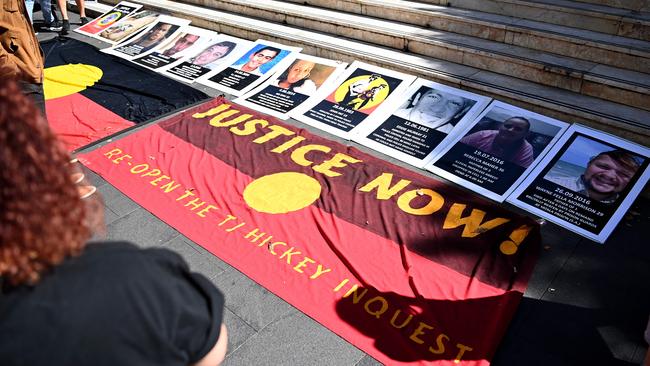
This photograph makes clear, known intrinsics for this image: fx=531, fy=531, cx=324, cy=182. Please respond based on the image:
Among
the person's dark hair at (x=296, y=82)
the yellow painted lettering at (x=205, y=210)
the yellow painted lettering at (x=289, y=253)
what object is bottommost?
the yellow painted lettering at (x=289, y=253)

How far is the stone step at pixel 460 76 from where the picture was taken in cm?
412

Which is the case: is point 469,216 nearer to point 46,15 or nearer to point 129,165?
point 129,165

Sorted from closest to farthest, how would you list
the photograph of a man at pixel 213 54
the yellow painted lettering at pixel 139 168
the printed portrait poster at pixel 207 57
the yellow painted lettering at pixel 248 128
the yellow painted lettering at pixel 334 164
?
the yellow painted lettering at pixel 334 164 → the yellow painted lettering at pixel 139 168 → the yellow painted lettering at pixel 248 128 → the printed portrait poster at pixel 207 57 → the photograph of a man at pixel 213 54

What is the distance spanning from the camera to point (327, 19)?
6.09 m

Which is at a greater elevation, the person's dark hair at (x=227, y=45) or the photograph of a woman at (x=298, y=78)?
the person's dark hair at (x=227, y=45)

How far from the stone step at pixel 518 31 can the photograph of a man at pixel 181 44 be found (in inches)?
72.3

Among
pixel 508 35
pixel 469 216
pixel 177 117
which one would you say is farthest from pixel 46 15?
pixel 469 216

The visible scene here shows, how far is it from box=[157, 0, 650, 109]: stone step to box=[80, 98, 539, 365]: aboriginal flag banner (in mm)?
1564

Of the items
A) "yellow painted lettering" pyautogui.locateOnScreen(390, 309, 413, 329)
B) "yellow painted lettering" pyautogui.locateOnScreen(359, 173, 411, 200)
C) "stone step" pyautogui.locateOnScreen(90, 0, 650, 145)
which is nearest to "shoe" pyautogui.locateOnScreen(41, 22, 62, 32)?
"stone step" pyautogui.locateOnScreen(90, 0, 650, 145)

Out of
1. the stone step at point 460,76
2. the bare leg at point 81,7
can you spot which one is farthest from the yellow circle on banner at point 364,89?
the bare leg at point 81,7

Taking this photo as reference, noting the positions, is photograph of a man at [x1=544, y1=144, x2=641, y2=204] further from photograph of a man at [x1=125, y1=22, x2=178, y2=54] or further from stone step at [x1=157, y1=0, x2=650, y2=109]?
photograph of a man at [x1=125, y1=22, x2=178, y2=54]

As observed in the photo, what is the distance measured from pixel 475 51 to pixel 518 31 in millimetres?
431

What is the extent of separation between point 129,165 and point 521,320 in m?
3.19

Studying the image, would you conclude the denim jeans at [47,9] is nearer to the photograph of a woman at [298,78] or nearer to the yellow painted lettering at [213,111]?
the yellow painted lettering at [213,111]
